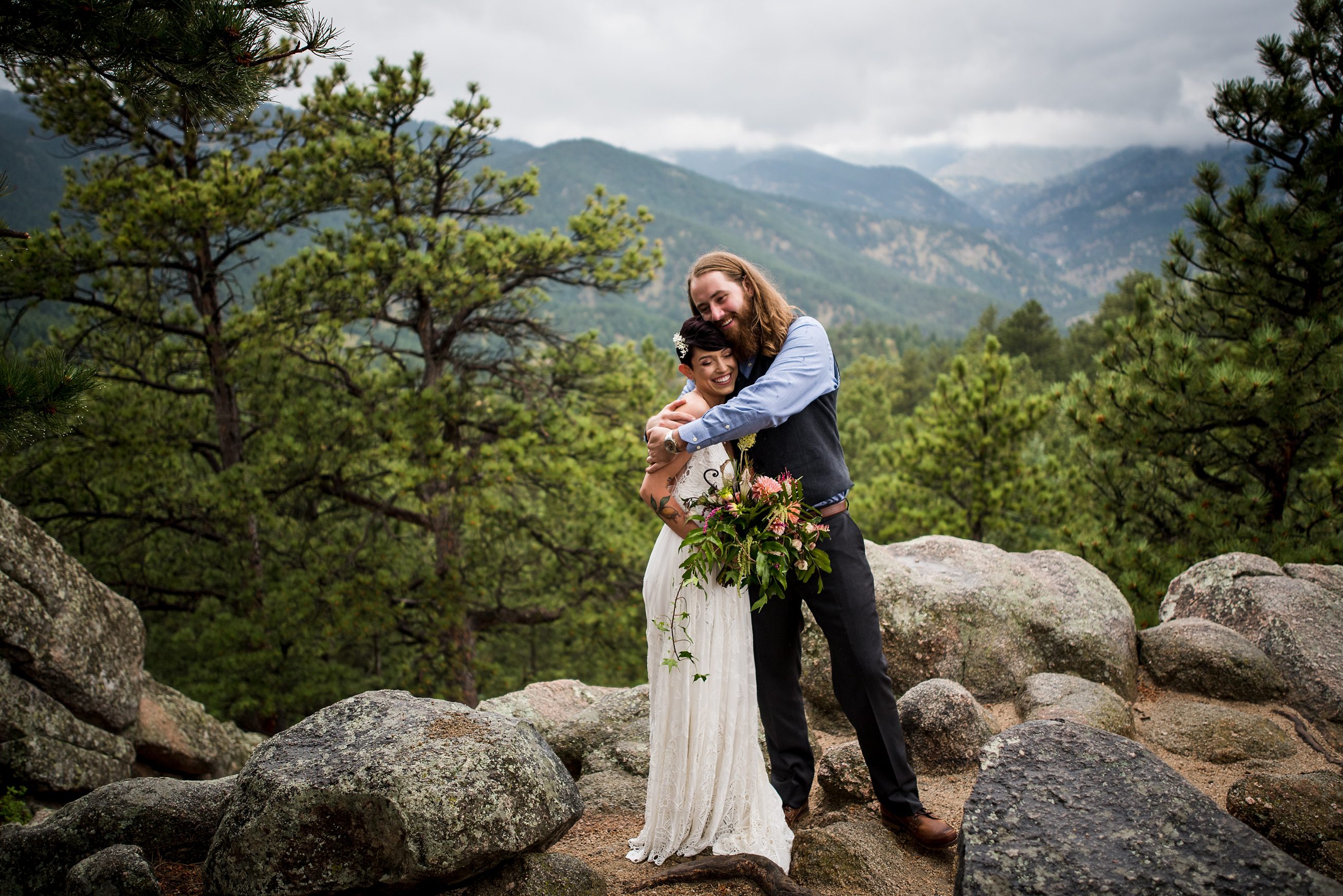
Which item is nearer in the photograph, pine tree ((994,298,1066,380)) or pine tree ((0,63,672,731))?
pine tree ((0,63,672,731))

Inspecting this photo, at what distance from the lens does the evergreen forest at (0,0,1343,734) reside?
758 centimetres

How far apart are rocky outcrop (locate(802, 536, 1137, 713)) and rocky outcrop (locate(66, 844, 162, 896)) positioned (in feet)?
13.6

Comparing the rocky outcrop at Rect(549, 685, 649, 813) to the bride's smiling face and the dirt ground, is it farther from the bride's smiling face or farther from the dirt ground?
the bride's smiling face

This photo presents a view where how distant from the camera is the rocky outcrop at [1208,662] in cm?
533

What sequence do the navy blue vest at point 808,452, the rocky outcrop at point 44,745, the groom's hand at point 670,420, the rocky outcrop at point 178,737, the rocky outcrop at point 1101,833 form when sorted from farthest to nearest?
the rocky outcrop at point 178,737 < the rocky outcrop at point 44,745 < the navy blue vest at point 808,452 < the groom's hand at point 670,420 < the rocky outcrop at point 1101,833

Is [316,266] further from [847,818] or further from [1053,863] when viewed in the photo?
[1053,863]

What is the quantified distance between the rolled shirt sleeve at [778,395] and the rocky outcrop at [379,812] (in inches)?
65.1

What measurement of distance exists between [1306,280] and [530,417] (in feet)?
30.9

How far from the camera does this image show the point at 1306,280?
25.1ft

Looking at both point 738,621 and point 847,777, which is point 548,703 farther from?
point 738,621

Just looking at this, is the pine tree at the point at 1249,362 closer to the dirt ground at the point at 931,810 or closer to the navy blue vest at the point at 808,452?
the dirt ground at the point at 931,810

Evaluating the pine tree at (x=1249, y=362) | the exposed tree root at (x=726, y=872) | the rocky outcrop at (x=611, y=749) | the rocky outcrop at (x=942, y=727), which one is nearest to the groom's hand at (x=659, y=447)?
the exposed tree root at (x=726, y=872)

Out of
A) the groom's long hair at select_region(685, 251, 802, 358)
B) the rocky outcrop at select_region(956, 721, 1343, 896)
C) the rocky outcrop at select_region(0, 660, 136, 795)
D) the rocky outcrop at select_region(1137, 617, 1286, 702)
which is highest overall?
the groom's long hair at select_region(685, 251, 802, 358)

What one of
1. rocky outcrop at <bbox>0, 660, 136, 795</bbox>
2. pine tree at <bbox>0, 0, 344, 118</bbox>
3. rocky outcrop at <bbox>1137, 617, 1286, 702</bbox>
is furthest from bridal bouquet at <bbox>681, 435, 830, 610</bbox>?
rocky outcrop at <bbox>0, 660, 136, 795</bbox>
